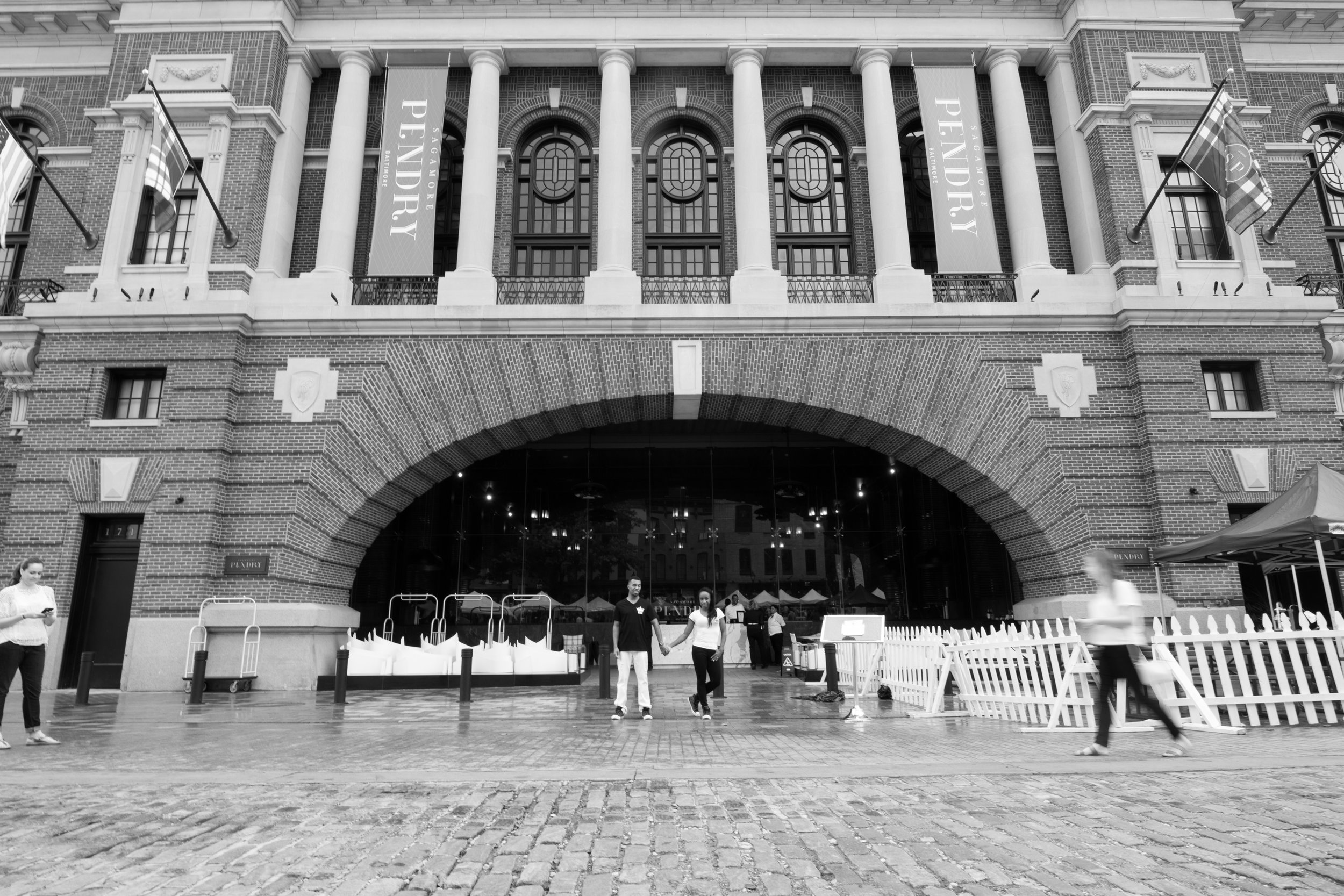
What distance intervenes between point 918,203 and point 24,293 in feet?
73.7

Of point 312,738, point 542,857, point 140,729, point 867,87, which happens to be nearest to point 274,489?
point 140,729

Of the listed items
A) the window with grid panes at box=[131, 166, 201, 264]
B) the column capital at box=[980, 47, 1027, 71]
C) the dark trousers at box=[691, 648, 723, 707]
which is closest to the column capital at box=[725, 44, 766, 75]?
the column capital at box=[980, 47, 1027, 71]

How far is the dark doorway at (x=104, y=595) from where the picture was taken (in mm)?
17312

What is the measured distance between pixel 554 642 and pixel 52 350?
14102mm

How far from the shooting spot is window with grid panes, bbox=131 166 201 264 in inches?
760

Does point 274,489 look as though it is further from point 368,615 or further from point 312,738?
point 312,738

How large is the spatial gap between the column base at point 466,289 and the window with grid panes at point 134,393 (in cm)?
636

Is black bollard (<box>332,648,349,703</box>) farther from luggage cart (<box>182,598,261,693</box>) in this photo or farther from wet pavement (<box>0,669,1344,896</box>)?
luggage cart (<box>182,598,261,693</box>)

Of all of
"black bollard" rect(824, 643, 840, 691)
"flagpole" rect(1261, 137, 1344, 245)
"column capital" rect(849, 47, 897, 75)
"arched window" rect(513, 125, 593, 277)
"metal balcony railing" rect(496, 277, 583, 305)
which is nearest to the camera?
"black bollard" rect(824, 643, 840, 691)

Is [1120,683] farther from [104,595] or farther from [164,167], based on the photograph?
[164,167]

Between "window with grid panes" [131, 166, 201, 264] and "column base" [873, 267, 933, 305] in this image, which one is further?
"window with grid panes" [131, 166, 201, 264]

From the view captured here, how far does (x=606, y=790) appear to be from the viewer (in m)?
6.05

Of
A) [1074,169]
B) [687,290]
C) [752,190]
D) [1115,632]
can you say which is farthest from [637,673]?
[1074,169]

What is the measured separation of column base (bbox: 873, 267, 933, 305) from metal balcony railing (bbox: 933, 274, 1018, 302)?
16.6 inches
